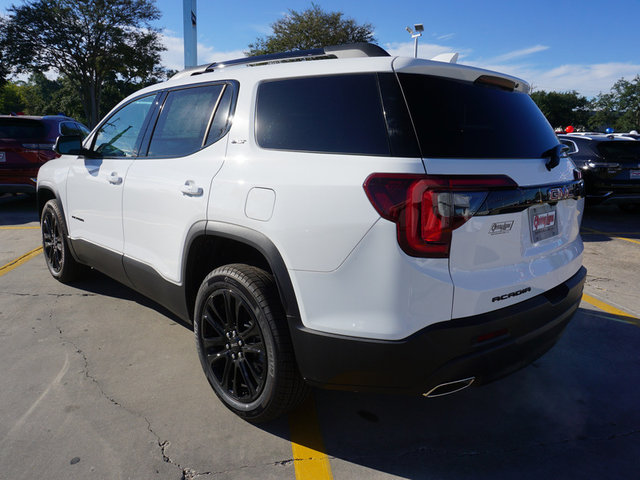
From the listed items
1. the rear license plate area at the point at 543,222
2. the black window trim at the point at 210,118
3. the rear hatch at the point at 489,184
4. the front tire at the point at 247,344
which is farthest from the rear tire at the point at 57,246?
the rear license plate area at the point at 543,222

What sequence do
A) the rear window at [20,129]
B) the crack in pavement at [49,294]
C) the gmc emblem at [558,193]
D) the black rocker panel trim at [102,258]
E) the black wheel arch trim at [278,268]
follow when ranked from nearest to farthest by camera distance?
the black wheel arch trim at [278,268] → the gmc emblem at [558,193] → the black rocker panel trim at [102,258] → the crack in pavement at [49,294] → the rear window at [20,129]

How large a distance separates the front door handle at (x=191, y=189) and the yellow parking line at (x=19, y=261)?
11.7ft

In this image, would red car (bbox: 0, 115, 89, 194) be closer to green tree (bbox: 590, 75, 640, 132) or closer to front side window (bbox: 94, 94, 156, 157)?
front side window (bbox: 94, 94, 156, 157)

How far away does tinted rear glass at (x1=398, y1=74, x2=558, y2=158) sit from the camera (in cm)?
196

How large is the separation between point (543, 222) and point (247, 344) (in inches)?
61.5

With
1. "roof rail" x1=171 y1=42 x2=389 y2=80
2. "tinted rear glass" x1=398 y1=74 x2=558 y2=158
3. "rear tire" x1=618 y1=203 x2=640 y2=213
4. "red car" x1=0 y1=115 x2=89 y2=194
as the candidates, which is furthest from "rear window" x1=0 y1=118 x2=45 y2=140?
"rear tire" x1=618 y1=203 x2=640 y2=213

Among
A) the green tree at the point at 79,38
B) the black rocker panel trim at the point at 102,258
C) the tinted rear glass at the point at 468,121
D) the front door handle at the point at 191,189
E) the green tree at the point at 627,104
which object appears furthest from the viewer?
the green tree at the point at 627,104

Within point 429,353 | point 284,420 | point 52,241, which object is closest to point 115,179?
point 52,241

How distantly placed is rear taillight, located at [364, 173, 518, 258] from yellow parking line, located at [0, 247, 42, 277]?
487cm

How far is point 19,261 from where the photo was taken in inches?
221

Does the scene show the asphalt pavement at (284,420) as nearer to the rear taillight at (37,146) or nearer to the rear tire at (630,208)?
the rear taillight at (37,146)

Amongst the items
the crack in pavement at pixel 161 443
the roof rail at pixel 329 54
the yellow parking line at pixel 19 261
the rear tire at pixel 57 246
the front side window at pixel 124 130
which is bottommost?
the crack in pavement at pixel 161 443

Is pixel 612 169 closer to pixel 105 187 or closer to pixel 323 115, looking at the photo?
pixel 323 115

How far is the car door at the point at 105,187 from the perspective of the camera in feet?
11.3
